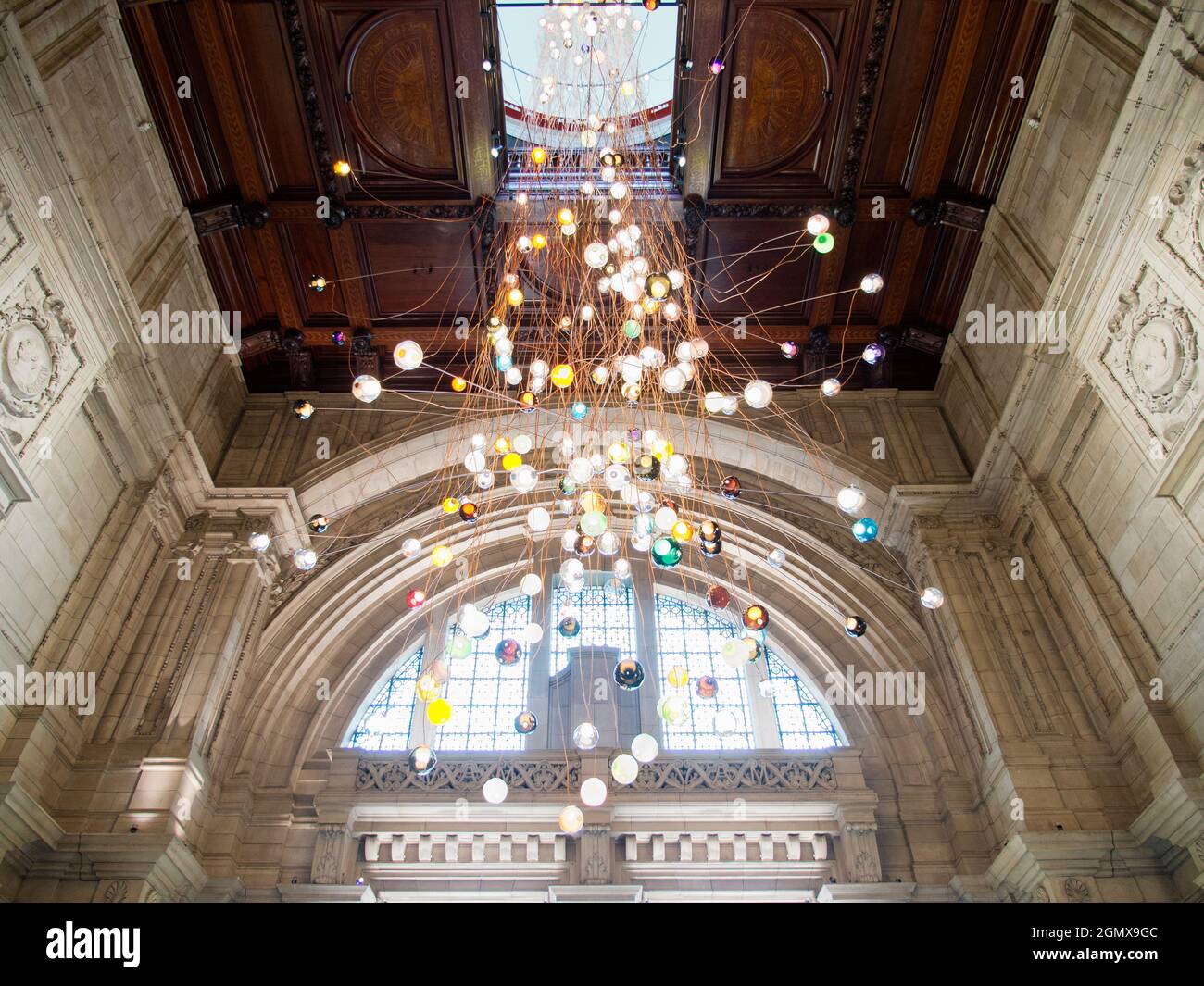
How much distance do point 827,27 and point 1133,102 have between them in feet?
9.53

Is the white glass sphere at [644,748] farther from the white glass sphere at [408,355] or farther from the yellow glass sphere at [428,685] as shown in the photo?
the white glass sphere at [408,355]

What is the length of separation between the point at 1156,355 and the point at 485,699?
7075mm

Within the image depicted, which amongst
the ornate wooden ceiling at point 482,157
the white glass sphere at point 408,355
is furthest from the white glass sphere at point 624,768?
the ornate wooden ceiling at point 482,157

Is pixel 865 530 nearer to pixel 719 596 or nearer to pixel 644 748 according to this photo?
pixel 719 596

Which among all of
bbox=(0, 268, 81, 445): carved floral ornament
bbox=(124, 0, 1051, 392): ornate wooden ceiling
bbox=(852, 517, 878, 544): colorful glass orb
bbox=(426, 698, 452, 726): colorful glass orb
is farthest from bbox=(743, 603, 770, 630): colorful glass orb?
bbox=(0, 268, 81, 445): carved floral ornament

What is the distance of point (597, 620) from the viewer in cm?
1036

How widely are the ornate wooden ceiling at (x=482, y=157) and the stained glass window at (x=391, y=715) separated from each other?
3.55 m

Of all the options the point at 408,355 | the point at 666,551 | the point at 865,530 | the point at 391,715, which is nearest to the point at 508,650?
the point at 666,551

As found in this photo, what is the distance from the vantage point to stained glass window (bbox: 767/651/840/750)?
909 centimetres

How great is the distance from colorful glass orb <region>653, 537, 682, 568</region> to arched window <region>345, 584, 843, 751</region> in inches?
145

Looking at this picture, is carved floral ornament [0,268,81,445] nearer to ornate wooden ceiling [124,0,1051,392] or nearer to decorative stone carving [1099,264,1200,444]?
ornate wooden ceiling [124,0,1051,392]

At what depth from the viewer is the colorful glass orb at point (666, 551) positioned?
504cm

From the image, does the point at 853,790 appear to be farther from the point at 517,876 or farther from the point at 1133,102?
the point at 1133,102

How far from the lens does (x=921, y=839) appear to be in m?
7.87
